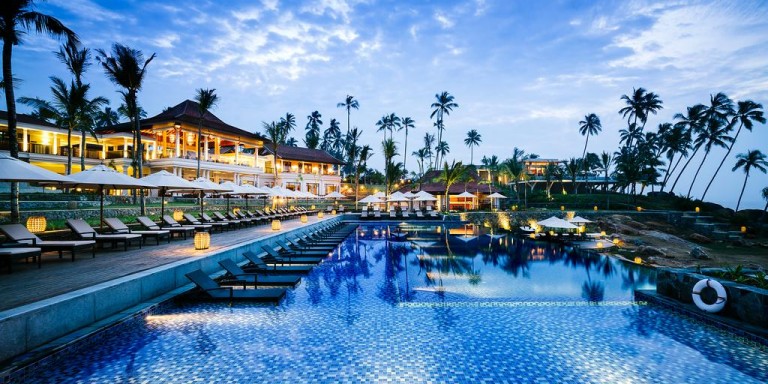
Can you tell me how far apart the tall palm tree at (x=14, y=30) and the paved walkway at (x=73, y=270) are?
4.55 meters

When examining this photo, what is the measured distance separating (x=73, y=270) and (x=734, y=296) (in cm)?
1184

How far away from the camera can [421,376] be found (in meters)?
3.90

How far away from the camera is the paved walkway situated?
4934mm

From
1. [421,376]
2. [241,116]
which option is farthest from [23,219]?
[241,116]

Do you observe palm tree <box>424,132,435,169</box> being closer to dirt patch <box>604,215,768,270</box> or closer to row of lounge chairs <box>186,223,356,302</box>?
dirt patch <box>604,215,768,270</box>

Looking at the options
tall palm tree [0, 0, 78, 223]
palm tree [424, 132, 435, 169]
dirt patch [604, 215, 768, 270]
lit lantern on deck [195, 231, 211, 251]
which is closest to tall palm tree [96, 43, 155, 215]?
tall palm tree [0, 0, 78, 223]

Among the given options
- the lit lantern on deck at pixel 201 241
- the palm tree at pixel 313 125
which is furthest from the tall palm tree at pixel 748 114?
the palm tree at pixel 313 125

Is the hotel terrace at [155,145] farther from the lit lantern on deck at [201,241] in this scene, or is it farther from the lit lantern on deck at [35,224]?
the lit lantern on deck at [201,241]

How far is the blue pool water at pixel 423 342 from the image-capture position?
395 centimetres

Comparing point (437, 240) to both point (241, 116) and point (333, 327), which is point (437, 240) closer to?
point (333, 327)

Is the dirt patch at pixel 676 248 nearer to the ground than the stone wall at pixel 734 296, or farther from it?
nearer to the ground

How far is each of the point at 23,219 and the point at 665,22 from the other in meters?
33.6

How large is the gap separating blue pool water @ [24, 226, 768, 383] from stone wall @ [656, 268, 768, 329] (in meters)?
0.47

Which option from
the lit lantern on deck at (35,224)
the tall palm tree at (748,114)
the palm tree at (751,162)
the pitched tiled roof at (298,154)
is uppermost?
the tall palm tree at (748,114)
